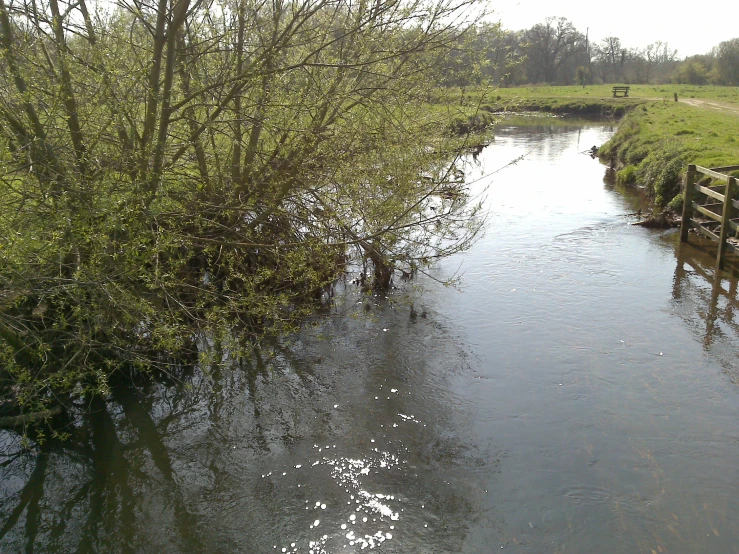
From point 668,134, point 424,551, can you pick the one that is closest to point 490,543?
point 424,551

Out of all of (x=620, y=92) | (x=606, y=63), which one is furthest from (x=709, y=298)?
(x=606, y=63)

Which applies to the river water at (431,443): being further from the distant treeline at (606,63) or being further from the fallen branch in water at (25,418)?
the distant treeline at (606,63)

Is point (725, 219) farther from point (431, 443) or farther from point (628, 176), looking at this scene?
point (628, 176)

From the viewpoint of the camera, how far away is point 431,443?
29.3 feet

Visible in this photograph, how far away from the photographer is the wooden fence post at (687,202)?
17.6 meters

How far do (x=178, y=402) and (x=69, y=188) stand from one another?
4015 mm

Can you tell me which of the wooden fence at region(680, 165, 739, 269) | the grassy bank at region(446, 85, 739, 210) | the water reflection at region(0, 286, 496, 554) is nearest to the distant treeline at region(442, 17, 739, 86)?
the grassy bank at region(446, 85, 739, 210)

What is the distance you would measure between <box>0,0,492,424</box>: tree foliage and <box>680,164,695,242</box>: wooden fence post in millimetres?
8445

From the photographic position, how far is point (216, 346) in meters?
11.3

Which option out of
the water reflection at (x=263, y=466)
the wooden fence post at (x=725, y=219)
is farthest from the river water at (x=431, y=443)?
the wooden fence post at (x=725, y=219)

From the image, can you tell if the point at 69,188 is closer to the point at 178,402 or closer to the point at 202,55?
the point at 202,55

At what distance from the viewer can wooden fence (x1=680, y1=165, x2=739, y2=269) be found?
15532 mm

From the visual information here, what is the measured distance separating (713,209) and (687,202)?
0.82 meters

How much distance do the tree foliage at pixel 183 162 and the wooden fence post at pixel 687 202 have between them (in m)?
8.44
